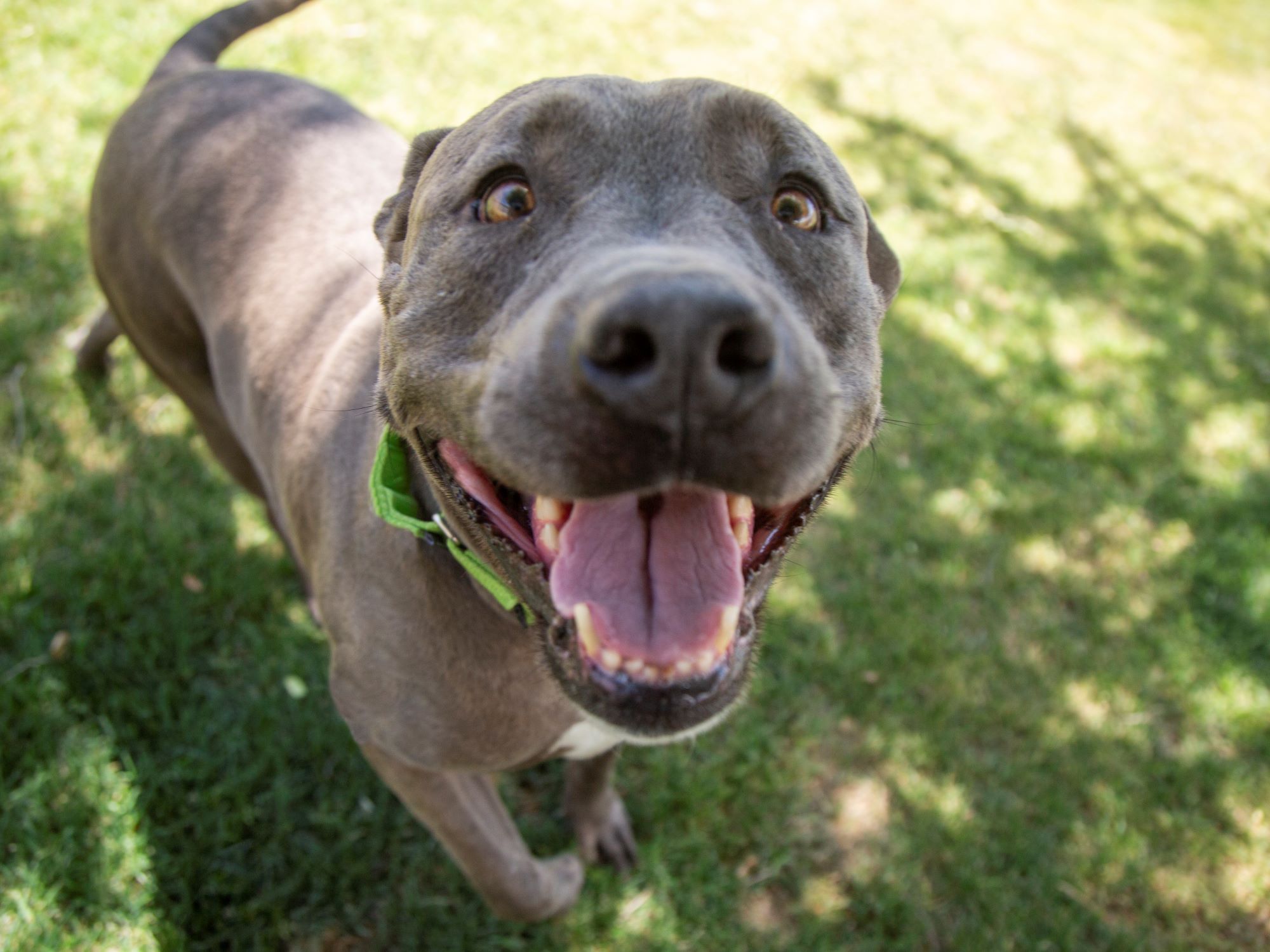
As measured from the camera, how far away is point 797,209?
2186mm

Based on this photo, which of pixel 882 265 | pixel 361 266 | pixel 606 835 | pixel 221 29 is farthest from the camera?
pixel 221 29

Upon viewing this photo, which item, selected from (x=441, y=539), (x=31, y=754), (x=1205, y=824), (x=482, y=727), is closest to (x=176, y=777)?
(x=31, y=754)

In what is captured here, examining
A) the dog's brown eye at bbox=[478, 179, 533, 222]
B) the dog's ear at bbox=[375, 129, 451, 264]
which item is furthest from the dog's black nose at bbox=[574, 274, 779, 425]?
the dog's ear at bbox=[375, 129, 451, 264]

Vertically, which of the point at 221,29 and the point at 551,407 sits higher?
the point at 551,407

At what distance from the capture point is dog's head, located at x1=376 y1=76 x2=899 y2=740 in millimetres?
1498

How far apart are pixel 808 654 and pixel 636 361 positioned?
2855 millimetres

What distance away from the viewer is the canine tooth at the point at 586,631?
1852 millimetres

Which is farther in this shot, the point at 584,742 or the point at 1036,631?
the point at 1036,631

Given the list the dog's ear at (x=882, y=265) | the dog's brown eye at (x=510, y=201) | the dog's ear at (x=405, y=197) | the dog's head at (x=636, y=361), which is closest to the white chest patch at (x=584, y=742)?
the dog's head at (x=636, y=361)

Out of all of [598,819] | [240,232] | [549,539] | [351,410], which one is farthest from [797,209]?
[598,819]

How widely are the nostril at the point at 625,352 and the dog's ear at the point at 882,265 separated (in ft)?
4.88

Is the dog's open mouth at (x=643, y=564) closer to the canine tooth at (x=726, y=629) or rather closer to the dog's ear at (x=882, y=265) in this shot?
the canine tooth at (x=726, y=629)

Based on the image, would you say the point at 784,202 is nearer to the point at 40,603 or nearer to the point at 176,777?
the point at 176,777

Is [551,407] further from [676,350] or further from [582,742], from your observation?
[582,742]
